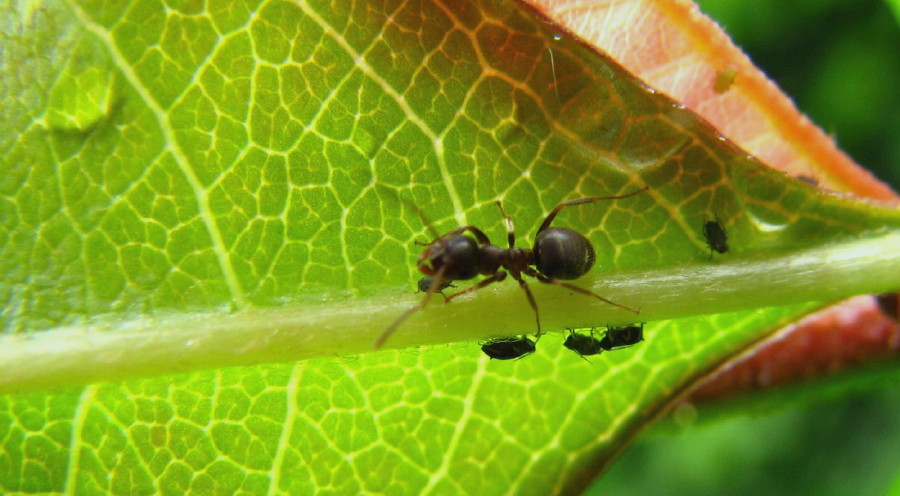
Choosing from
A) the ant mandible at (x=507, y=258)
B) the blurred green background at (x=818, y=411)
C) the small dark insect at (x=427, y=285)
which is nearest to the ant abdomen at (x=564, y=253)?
the ant mandible at (x=507, y=258)

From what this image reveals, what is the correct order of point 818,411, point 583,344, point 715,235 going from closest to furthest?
1. point 715,235
2. point 583,344
3. point 818,411

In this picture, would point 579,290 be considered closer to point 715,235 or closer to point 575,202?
point 575,202

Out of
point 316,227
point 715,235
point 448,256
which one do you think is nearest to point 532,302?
point 448,256

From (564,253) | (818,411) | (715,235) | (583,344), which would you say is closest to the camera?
(715,235)

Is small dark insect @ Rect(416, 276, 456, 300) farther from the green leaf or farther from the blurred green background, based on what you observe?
the blurred green background

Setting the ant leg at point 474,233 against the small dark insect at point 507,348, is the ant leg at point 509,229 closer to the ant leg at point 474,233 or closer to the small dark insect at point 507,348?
the ant leg at point 474,233

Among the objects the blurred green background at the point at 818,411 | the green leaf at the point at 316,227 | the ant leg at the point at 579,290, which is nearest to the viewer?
the green leaf at the point at 316,227

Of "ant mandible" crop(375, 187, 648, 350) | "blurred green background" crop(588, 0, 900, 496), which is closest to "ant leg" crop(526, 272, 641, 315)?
"ant mandible" crop(375, 187, 648, 350)
